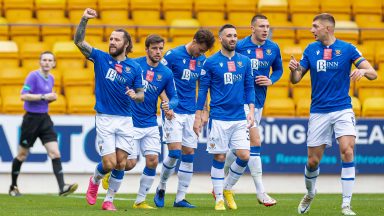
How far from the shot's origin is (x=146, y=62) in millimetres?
13547

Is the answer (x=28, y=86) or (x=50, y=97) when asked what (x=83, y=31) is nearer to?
(x=50, y=97)

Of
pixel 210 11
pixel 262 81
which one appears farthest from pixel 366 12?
pixel 262 81

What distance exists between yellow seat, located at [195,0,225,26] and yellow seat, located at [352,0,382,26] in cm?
290

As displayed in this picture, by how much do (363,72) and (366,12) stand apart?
1046 cm

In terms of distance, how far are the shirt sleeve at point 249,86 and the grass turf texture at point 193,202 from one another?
4.75 ft

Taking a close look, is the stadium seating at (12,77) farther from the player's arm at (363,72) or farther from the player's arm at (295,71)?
the player's arm at (363,72)

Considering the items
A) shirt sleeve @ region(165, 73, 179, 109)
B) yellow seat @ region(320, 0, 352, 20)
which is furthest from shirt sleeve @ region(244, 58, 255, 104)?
A: yellow seat @ region(320, 0, 352, 20)

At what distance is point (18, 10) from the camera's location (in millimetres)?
21266

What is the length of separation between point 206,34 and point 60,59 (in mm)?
6566

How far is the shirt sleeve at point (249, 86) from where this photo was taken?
1321 centimetres

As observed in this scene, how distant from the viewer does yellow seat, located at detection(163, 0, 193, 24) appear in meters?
21.4

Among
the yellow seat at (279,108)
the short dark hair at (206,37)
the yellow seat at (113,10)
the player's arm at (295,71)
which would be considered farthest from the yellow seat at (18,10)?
the player's arm at (295,71)

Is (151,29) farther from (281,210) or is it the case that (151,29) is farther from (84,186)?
(281,210)

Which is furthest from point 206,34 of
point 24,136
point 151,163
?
point 24,136
